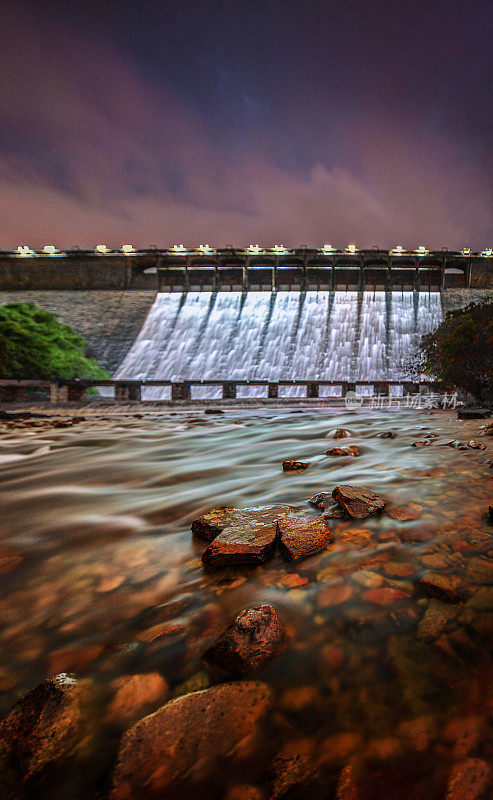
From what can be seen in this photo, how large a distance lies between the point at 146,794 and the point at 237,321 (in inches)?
1550

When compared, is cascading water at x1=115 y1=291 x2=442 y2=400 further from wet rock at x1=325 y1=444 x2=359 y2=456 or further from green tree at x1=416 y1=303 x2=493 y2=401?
wet rock at x1=325 y1=444 x2=359 y2=456

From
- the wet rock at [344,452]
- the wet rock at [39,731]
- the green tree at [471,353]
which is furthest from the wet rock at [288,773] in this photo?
the green tree at [471,353]

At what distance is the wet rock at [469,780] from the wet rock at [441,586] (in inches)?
22.8

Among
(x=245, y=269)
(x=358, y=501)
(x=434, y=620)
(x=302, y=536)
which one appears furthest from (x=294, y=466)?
(x=245, y=269)

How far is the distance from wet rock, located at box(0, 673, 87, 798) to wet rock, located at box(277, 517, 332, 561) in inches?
39.5

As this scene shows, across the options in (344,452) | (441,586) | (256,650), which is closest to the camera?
(256,650)

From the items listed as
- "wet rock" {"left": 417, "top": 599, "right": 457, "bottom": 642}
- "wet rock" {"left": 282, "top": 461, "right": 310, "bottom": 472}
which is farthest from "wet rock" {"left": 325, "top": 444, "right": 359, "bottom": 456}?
"wet rock" {"left": 417, "top": 599, "right": 457, "bottom": 642}

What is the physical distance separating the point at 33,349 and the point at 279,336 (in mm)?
24173

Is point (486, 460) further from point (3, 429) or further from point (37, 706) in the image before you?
point (3, 429)

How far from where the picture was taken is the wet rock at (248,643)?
107 cm

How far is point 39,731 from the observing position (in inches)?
35.7

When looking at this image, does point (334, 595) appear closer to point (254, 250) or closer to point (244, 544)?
point (244, 544)

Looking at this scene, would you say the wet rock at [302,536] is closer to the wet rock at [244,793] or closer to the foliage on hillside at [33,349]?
the wet rock at [244,793]

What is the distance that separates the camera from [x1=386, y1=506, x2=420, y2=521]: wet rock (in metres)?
2.05
